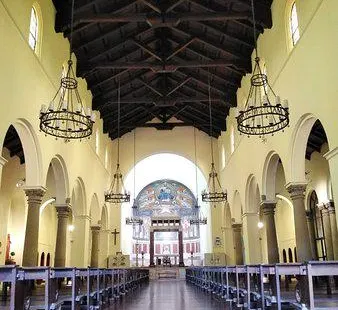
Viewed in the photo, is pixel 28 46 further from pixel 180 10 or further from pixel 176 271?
pixel 176 271

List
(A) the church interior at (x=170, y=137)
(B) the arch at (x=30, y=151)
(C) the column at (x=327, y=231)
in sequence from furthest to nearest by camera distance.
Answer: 1. (C) the column at (x=327, y=231)
2. (B) the arch at (x=30, y=151)
3. (A) the church interior at (x=170, y=137)

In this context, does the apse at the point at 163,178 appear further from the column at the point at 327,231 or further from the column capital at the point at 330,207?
the column capital at the point at 330,207

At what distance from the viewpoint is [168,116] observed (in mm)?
23812

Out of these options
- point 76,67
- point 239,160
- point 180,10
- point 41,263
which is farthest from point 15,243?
point 180,10

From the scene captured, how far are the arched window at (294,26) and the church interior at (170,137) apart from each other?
0.09 metres

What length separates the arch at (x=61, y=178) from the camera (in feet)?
44.4

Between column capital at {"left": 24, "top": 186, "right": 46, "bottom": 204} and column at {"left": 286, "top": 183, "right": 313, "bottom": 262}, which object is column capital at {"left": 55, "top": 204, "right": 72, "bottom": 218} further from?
column at {"left": 286, "top": 183, "right": 313, "bottom": 262}

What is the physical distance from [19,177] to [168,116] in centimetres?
977

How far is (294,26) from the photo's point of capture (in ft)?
35.7

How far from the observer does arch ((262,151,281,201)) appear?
13906mm

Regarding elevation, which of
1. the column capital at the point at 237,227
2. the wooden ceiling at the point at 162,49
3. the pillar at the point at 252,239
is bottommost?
the pillar at the point at 252,239

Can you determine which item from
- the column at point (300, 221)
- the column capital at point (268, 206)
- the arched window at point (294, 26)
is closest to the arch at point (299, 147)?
the column at point (300, 221)

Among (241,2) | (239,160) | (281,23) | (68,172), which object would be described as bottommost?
(68,172)

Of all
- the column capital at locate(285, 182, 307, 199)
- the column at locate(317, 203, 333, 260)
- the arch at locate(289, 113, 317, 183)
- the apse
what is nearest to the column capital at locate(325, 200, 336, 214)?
the column at locate(317, 203, 333, 260)
